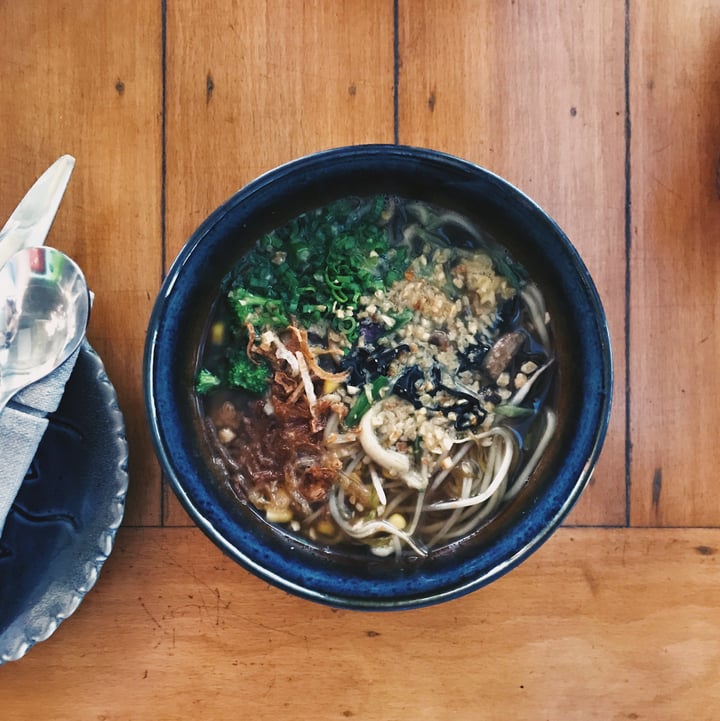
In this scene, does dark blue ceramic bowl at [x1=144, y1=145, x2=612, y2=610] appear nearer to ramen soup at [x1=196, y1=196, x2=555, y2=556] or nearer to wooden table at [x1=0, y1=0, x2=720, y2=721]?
ramen soup at [x1=196, y1=196, x2=555, y2=556]

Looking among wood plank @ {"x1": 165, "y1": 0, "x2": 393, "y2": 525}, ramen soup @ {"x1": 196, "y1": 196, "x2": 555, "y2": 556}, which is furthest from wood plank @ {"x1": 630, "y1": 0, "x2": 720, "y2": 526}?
wood plank @ {"x1": 165, "y1": 0, "x2": 393, "y2": 525}

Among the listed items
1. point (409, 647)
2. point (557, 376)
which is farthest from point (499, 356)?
point (409, 647)

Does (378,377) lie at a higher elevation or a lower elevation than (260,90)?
lower

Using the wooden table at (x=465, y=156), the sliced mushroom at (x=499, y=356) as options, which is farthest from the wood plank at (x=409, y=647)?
the sliced mushroom at (x=499, y=356)

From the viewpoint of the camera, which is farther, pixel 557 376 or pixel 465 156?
pixel 465 156

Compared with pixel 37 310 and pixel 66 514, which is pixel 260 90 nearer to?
pixel 37 310

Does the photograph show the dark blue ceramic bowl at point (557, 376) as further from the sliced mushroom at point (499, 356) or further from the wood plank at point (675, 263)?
the wood plank at point (675, 263)

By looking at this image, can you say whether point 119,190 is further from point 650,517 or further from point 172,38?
point 650,517
